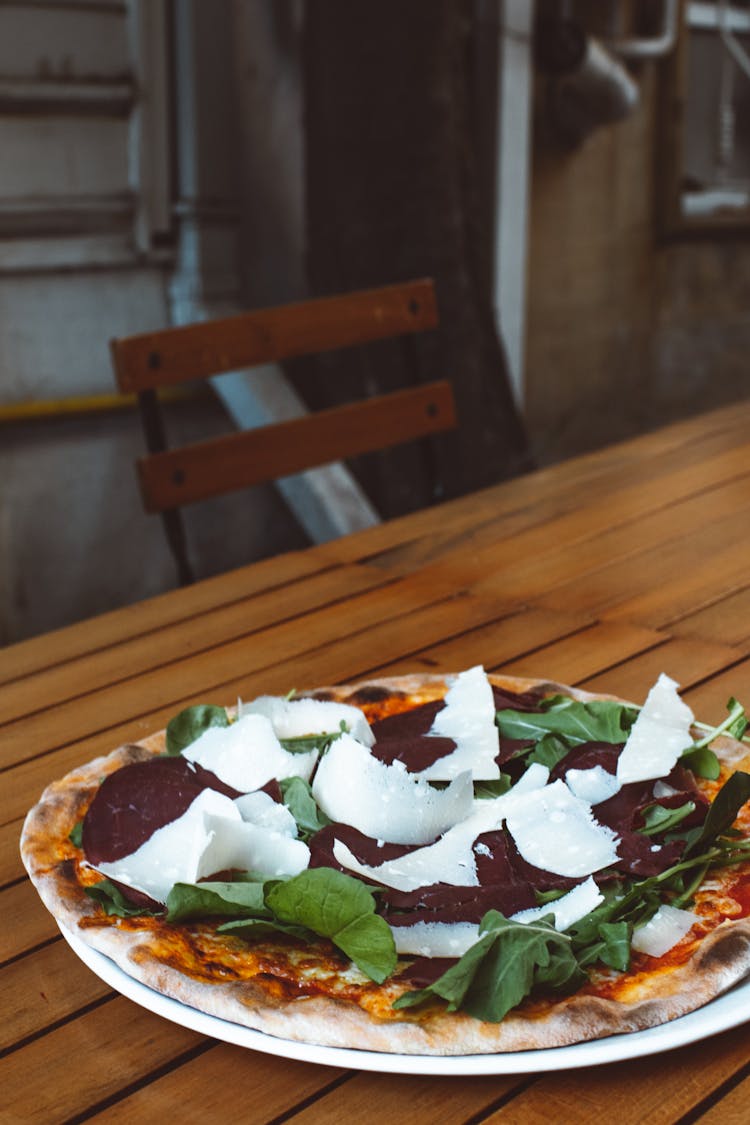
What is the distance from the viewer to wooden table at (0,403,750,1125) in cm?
59

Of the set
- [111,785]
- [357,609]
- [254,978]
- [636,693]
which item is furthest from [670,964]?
[357,609]

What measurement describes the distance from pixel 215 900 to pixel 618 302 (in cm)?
492

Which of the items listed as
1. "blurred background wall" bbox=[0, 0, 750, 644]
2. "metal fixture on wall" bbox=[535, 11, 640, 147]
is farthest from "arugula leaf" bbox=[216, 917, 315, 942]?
"metal fixture on wall" bbox=[535, 11, 640, 147]

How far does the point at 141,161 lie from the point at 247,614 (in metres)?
2.47

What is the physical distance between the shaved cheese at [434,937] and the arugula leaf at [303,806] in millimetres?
106

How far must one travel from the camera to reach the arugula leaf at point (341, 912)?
62 cm

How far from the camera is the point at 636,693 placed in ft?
3.48

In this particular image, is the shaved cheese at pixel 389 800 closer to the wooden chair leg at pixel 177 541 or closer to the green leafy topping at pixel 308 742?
the green leafy topping at pixel 308 742

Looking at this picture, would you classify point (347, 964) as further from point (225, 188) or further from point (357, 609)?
point (225, 188)

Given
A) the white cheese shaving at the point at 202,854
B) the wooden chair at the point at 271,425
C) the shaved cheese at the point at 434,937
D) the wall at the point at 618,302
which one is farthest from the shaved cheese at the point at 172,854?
the wall at the point at 618,302

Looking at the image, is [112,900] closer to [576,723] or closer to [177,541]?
[576,723]

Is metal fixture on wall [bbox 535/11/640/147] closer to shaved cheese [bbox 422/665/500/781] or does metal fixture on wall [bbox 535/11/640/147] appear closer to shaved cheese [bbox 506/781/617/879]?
shaved cheese [bbox 422/665/500/781]

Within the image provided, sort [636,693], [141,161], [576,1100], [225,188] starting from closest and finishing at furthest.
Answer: [576,1100]
[636,693]
[141,161]
[225,188]

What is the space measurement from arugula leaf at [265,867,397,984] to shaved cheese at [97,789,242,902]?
0.17ft
